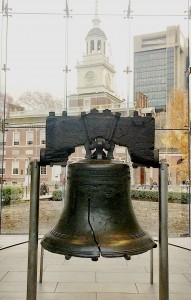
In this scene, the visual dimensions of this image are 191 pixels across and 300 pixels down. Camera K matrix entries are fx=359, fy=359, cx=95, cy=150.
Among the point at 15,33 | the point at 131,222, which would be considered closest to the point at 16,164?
the point at 15,33

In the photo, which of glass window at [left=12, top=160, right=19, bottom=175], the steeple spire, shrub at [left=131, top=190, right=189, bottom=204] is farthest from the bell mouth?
the steeple spire

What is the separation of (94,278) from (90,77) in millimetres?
4209

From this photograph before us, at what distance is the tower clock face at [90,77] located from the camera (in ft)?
22.1

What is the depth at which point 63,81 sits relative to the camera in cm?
646

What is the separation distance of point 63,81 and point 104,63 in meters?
0.99

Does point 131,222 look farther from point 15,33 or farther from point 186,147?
point 15,33

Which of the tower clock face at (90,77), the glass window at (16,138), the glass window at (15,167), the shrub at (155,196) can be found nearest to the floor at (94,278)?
the shrub at (155,196)

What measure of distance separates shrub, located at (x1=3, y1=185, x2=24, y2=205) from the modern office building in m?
2.86

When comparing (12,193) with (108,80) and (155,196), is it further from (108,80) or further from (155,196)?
(108,80)

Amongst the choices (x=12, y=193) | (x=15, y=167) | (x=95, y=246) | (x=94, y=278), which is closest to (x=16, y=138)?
(x=15, y=167)

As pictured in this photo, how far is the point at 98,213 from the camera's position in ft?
6.23

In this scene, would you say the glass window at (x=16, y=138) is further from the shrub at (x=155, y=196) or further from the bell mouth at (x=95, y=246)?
the bell mouth at (x=95, y=246)

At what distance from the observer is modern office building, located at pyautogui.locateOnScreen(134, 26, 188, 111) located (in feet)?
21.6

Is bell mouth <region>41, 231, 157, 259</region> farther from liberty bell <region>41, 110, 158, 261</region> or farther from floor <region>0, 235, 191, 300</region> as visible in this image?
floor <region>0, 235, 191, 300</region>
